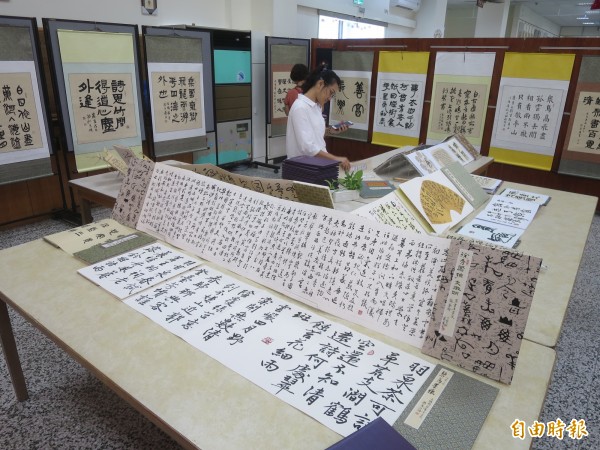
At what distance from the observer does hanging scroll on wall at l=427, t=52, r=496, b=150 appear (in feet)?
13.6

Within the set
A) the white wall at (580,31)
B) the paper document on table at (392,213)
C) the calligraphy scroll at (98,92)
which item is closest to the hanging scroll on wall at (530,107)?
the paper document on table at (392,213)

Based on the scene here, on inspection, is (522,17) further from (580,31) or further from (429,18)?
(580,31)

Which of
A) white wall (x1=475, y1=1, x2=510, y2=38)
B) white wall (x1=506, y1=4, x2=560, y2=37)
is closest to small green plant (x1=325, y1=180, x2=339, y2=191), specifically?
white wall (x1=475, y1=1, x2=510, y2=38)

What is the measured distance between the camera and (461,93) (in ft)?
14.1

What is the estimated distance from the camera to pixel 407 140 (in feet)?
15.7

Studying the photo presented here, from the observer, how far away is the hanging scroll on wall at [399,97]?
4.52 meters

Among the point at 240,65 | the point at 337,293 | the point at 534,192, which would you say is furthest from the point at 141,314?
the point at 240,65

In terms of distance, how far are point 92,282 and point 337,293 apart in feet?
2.16

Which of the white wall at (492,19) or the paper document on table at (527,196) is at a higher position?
the white wall at (492,19)

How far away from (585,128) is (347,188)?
302cm

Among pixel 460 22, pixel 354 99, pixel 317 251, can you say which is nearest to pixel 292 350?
pixel 317 251

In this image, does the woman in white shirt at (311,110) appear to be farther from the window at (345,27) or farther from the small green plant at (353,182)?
the window at (345,27)

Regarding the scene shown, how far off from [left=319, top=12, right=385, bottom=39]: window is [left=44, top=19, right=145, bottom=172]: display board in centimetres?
362

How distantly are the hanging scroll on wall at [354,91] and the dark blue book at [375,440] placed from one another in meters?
4.69
